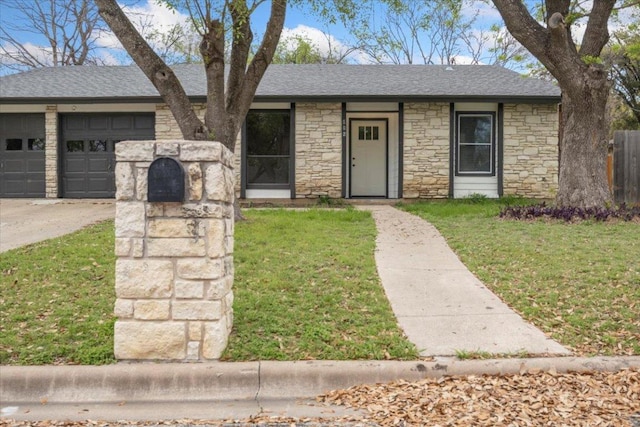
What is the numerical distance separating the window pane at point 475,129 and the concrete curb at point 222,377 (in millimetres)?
11602

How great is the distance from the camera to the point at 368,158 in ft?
52.3

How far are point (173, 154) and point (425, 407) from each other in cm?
249

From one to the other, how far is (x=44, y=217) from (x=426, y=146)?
9.64 m

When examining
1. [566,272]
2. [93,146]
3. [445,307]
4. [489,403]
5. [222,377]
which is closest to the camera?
[489,403]

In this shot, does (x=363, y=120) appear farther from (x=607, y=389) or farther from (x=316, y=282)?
(x=607, y=389)

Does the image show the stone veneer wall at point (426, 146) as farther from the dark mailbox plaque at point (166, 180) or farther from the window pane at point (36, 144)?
the dark mailbox plaque at point (166, 180)

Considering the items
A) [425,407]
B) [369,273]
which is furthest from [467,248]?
[425,407]

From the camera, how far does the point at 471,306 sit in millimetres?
5258

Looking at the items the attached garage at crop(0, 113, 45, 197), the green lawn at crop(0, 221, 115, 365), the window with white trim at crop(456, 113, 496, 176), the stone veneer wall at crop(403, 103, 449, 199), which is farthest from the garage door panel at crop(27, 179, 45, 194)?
the window with white trim at crop(456, 113, 496, 176)

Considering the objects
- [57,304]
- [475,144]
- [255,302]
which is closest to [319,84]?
[475,144]

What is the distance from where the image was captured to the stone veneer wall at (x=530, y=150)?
1446 cm

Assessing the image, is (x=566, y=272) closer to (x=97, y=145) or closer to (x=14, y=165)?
(x=97, y=145)

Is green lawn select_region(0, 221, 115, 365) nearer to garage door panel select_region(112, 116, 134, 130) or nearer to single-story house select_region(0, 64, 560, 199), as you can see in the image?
single-story house select_region(0, 64, 560, 199)

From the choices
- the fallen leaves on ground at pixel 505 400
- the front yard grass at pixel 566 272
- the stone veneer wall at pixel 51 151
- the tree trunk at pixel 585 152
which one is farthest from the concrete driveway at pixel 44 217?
the tree trunk at pixel 585 152
